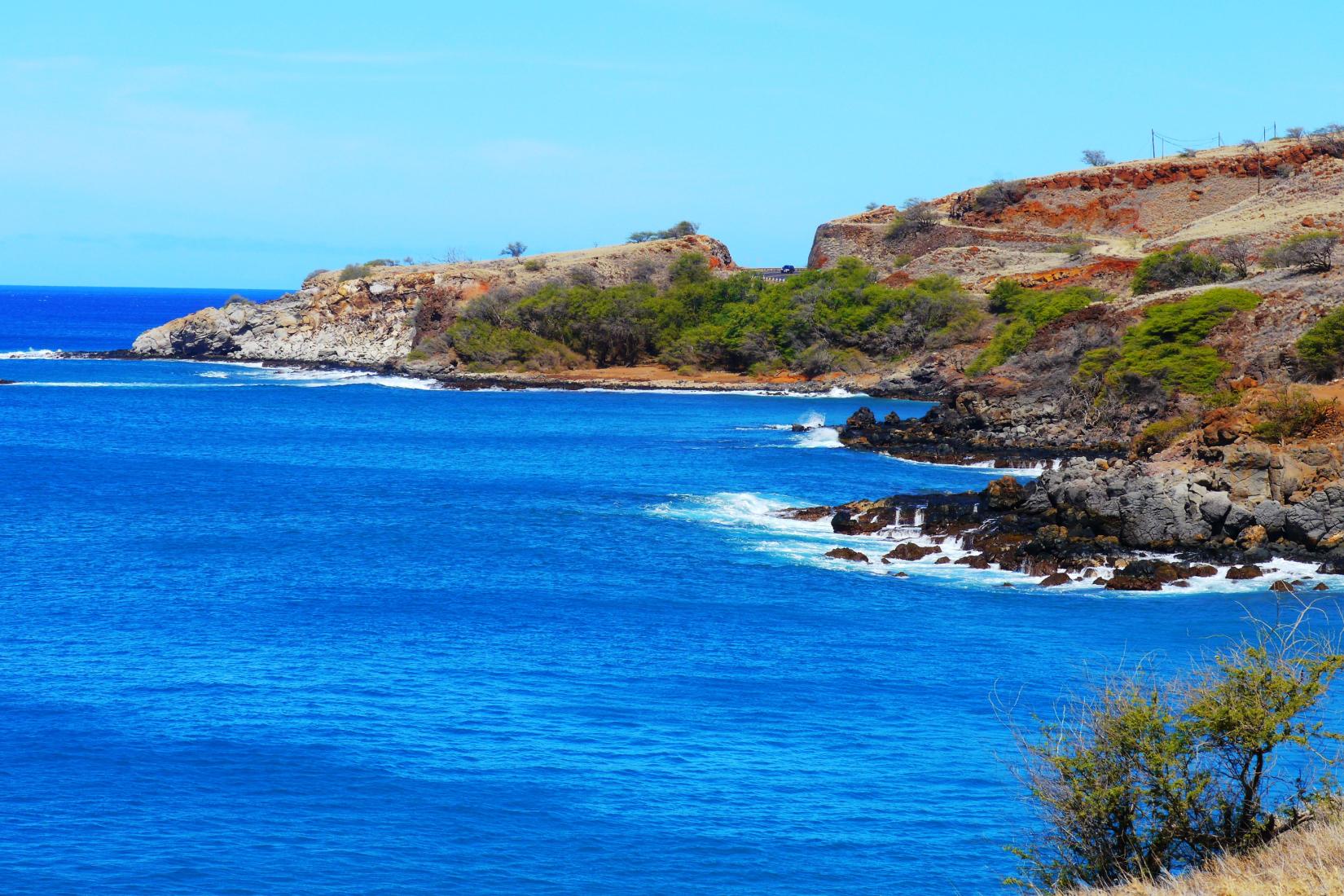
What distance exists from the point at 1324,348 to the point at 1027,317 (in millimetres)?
26227

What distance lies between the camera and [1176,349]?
63.4 metres

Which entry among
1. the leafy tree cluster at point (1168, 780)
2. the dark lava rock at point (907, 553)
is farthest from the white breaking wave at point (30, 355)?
the leafy tree cluster at point (1168, 780)

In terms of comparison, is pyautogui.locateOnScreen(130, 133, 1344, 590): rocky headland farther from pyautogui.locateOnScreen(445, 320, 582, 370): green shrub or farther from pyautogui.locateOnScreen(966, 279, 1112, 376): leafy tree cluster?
pyautogui.locateOnScreen(445, 320, 582, 370): green shrub

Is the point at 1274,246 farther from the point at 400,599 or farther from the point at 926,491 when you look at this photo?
the point at 400,599

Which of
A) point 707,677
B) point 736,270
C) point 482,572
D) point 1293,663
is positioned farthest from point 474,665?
point 736,270

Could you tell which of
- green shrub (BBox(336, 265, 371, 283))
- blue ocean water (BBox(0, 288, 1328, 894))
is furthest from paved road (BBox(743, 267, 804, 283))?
blue ocean water (BBox(0, 288, 1328, 894))

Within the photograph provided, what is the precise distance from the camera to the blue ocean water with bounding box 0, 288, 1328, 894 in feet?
59.8

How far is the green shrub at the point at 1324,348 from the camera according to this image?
55094 mm

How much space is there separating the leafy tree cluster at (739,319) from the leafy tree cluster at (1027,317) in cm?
375

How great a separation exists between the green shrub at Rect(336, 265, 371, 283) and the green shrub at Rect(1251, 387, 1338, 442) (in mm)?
97125

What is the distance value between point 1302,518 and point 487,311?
255ft

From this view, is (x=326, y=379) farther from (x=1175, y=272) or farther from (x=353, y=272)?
(x=1175, y=272)

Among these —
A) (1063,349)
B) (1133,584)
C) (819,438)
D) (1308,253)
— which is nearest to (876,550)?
(1133,584)

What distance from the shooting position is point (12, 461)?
58.9m
